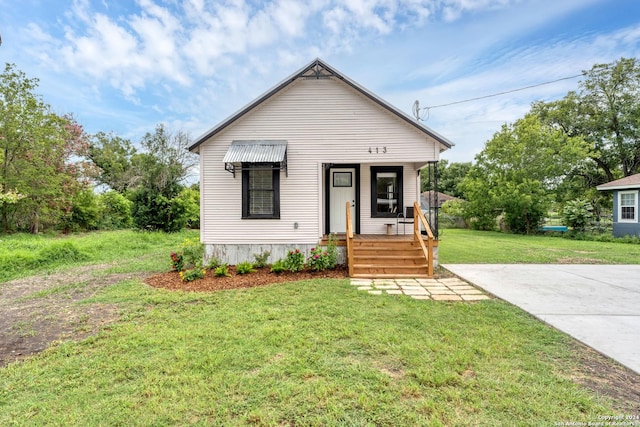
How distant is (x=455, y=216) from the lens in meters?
24.3

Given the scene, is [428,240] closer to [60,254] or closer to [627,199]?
[60,254]

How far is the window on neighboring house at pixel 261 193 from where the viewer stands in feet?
26.9

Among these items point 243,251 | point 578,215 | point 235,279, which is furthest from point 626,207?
point 235,279

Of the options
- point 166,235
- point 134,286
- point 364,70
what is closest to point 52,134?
point 166,235

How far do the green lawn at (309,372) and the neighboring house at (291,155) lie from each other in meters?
3.71

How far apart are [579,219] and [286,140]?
18.1 metres

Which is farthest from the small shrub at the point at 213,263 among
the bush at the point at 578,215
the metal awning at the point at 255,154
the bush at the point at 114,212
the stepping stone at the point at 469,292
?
the bush at the point at 578,215

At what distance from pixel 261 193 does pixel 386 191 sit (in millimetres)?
4043

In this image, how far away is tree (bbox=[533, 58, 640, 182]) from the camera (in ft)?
76.4

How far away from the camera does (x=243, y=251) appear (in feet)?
26.9

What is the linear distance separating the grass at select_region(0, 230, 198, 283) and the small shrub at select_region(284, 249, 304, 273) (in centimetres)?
→ 379

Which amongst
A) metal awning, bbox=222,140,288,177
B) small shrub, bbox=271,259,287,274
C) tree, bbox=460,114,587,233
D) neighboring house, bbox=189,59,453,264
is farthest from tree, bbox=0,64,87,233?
tree, bbox=460,114,587,233

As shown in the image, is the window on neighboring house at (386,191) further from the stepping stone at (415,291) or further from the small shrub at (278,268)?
the stepping stone at (415,291)

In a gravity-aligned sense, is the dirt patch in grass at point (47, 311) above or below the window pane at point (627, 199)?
below
